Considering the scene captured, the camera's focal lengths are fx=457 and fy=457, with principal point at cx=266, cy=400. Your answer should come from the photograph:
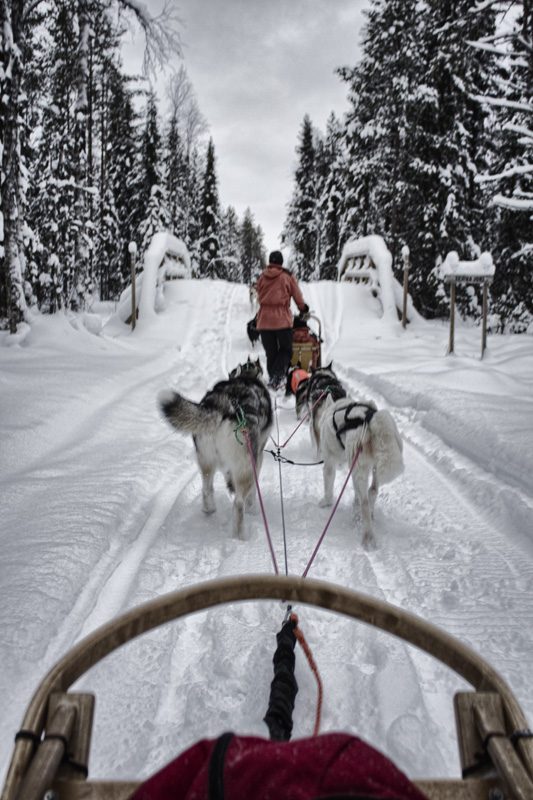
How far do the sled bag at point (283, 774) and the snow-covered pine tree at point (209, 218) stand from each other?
35.6 metres

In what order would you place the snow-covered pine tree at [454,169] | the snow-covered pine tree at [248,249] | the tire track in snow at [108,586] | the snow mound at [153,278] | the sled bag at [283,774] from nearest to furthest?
the sled bag at [283,774], the tire track in snow at [108,586], the snow mound at [153,278], the snow-covered pine tree at [454,169], the snow-covered pine tree at [248,249]

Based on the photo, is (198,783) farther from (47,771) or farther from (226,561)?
(226,561)

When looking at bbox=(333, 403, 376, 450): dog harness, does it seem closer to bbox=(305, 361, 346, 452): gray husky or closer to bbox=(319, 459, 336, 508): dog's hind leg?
bbox=(319, 459, 336, 508): dog's hind leg

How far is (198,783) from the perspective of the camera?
0.67 m

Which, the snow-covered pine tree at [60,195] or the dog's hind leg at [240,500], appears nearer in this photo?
the dog's hind leg at [240,500]

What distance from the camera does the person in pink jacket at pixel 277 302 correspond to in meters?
7.23

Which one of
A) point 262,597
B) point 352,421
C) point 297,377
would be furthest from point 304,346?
point 262,597

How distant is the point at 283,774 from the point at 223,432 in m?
2.43

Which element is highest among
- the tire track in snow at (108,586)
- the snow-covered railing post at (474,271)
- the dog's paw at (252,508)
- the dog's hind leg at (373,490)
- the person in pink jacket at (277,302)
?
the snow-covered railing post at (474,271)

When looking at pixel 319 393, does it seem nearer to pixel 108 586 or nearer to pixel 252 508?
pixel 252 508

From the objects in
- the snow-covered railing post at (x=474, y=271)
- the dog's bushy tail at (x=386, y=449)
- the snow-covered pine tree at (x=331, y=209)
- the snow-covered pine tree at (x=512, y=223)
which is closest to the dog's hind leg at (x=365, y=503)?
the dog's bushy tail at (x=386, y=449)

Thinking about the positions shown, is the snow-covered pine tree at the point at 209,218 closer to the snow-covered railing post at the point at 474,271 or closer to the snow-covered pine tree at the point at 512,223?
the snow-covered pine tree at the point at 512,223

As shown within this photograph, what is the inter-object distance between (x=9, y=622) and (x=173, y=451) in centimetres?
274

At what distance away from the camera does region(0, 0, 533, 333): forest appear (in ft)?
28.6
